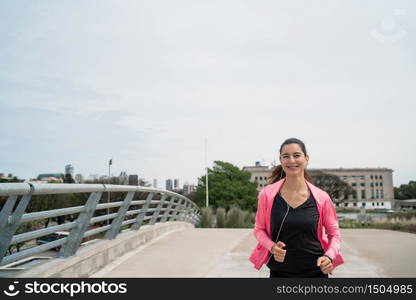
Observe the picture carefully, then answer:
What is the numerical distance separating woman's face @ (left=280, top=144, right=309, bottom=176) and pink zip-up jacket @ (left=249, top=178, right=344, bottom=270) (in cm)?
15

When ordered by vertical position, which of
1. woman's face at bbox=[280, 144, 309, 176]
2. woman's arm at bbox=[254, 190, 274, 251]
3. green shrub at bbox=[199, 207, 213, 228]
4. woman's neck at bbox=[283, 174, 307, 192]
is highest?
woman's face at bbox=[280, 144, 309, 176]

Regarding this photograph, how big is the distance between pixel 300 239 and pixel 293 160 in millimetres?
476

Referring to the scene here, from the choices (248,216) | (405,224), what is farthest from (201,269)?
(248,216)

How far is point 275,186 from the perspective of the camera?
2789mm

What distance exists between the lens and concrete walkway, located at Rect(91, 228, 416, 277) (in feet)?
20.4

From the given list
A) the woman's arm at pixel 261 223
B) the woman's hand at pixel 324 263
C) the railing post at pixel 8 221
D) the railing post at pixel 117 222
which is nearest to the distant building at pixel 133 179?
the railing post at pixel 117 222

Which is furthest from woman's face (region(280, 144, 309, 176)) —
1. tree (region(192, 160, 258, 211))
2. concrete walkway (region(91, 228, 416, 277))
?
tree (region(192, 160, 258, 211))

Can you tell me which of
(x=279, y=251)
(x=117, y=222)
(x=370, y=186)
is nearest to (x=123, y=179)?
(x=117, y=222)

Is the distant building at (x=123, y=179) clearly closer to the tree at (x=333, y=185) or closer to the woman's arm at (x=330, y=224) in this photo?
the woman's arm at (x=330, y=224)

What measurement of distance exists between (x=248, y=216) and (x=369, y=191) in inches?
4456

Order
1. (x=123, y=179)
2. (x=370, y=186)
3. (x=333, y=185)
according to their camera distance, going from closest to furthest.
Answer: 1. (x=123, y=179)
2. (x=333, y=185)
3. (x=370, y=186)

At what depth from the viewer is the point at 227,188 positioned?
2192 inches

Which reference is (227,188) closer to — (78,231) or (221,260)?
(221,260)

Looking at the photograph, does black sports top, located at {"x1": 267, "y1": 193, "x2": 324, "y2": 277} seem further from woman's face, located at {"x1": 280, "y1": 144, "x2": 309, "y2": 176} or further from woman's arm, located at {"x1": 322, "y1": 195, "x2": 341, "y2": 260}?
woman's face, located at {"x1": 280, "y1": 144, "x2": 309, "y2": 176}
